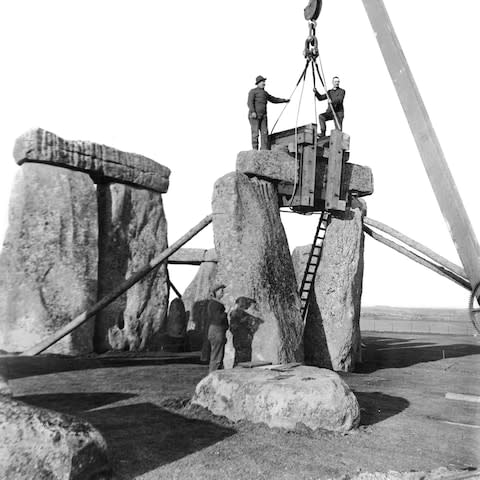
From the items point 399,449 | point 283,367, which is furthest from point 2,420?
point 283,367

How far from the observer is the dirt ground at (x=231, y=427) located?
3.69 meters

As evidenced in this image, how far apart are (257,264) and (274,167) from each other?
5.25 feet

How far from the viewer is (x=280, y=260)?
792cm

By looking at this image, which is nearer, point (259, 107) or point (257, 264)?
point (257, 264)

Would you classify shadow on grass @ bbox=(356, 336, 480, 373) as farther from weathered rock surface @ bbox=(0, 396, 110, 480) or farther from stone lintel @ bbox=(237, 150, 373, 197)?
weathered rock surface @ bbox=(0, 396, 110, 480)

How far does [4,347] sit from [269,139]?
5174mm

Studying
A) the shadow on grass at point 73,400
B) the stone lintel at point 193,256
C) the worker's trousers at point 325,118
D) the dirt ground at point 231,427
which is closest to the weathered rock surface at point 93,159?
the dirt ground at point 231,427

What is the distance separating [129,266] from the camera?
35.1 feet

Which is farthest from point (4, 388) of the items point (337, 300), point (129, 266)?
point (129, 266)

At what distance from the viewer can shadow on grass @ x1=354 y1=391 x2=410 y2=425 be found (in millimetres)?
5215

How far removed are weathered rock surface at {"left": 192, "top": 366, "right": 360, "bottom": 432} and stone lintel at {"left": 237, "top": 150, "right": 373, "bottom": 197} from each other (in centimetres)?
358

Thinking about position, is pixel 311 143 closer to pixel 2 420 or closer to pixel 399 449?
pixel 399 449

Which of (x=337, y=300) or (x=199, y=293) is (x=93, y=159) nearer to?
(x=337, y=300)

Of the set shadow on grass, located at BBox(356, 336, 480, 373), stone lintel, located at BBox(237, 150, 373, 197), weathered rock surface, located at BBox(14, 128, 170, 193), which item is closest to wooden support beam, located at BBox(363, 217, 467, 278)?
stone lintel, located at BBox(237, 150, 373, 197)
